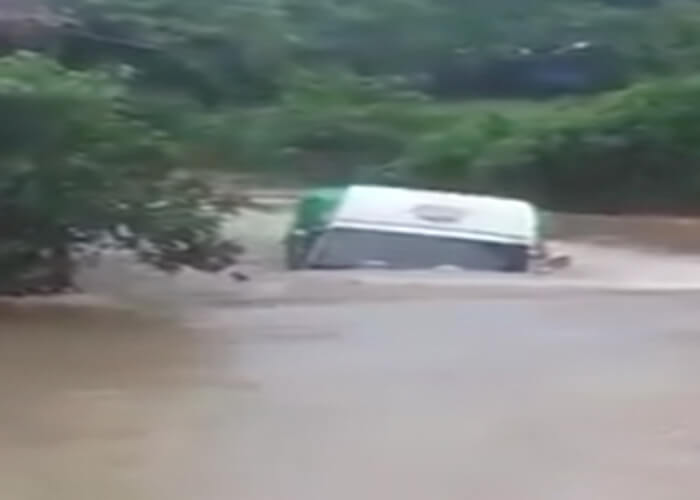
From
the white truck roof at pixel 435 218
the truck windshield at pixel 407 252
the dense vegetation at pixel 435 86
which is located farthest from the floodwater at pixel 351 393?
the dense vegetation at pixel 435 86

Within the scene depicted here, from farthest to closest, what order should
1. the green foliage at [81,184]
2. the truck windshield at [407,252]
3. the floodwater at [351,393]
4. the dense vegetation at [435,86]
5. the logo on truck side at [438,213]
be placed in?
the dense vegetation at [435,86] < the logo on truck side at [438,213] < the truck windshield at [407,252] < the green foliage at [81,184] < the floodwater at [351,393]

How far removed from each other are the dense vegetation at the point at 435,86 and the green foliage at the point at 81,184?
326 cm

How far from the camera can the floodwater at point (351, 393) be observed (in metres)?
7.46

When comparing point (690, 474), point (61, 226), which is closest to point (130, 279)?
point (61, 226)

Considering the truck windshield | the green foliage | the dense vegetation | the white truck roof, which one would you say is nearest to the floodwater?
the green foliage

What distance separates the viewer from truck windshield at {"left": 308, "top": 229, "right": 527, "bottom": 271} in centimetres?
1527

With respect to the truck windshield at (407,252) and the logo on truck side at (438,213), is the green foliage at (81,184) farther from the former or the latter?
the logo on truck side at (438,213)

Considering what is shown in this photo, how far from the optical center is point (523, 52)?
26219 mm

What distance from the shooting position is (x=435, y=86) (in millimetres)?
26578

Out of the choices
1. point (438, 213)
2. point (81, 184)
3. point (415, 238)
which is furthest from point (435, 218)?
point (81, 184)

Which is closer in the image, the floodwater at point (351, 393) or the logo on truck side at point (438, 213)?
the floodwater at point (351, 393)

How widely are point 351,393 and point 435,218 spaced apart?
261 inches

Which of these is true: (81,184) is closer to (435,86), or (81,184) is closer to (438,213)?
(438,213)

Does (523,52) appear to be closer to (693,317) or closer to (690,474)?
(693,317)
